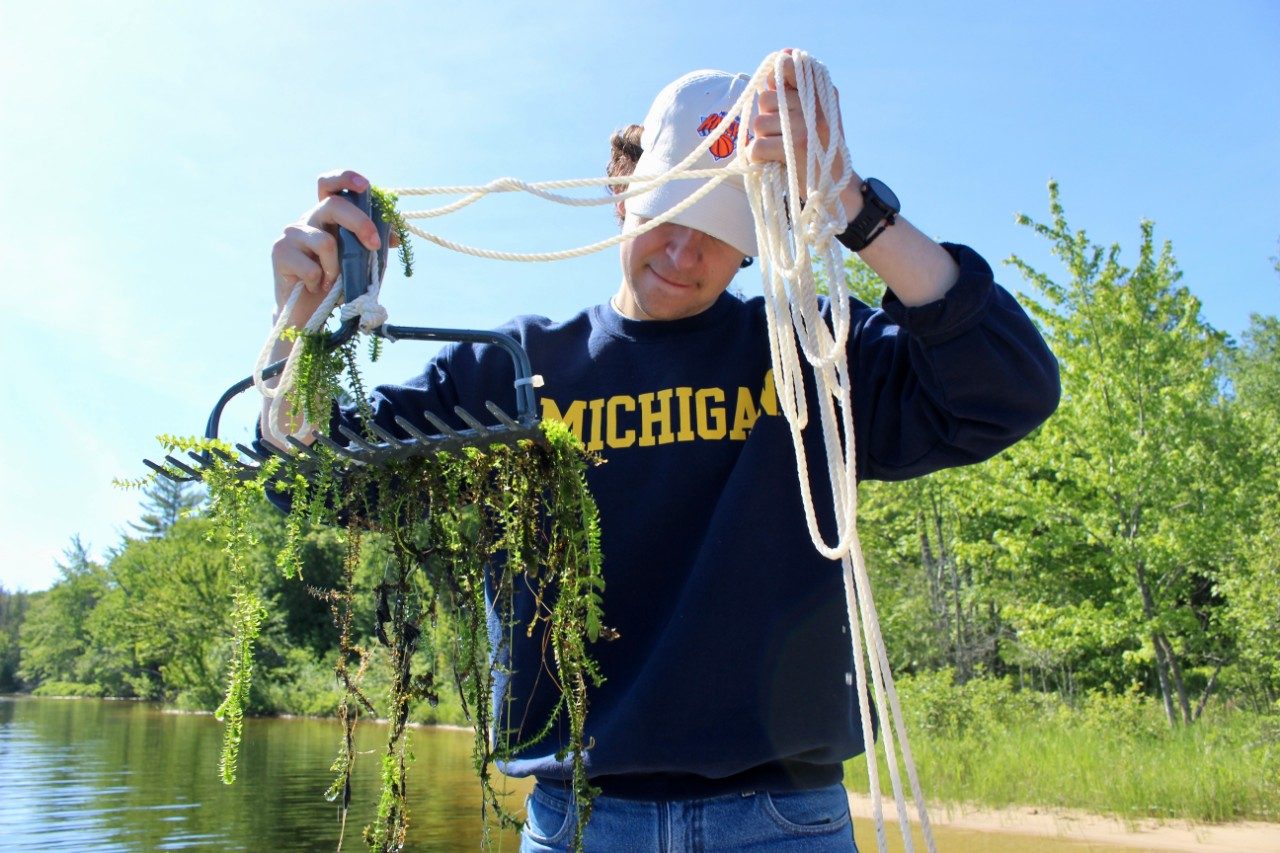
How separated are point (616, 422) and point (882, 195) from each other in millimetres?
724

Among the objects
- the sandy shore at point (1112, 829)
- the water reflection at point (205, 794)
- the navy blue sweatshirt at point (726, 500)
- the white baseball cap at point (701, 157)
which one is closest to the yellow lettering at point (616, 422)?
the navy blue sweatshirt at point (726, 500)

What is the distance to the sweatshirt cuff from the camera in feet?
5.54

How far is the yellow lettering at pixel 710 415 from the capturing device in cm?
203

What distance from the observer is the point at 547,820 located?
1.94 metres

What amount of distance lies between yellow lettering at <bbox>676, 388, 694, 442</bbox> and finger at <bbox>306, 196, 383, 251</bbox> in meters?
0.73

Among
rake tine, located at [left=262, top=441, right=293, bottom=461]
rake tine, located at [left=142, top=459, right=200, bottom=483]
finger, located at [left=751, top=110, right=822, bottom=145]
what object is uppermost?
finger, located at [left=751, top=110, right=822, bottom=145]

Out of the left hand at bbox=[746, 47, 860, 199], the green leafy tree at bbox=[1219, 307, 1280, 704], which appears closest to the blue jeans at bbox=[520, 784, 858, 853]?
the left hand at bbox=[746, 47, 860, 199]

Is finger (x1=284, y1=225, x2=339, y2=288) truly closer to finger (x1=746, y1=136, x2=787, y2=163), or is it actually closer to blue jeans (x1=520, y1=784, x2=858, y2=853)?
finger (x1=746, y1=136, x2=787, y2=163)

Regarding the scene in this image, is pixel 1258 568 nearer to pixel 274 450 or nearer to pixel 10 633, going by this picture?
pixel 274 450

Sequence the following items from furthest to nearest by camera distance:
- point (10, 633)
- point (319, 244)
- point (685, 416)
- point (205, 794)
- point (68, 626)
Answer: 1. point (10, 633)
2. point (68, 626)
3. point (205, 794)
4. point (685, 416)
5. point (319, 244)

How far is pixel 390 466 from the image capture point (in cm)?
161

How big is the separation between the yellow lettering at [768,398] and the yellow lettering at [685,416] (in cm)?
15

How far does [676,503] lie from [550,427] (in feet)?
1.84

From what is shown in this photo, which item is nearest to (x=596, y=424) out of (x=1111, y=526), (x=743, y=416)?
(x=743, y=416)
